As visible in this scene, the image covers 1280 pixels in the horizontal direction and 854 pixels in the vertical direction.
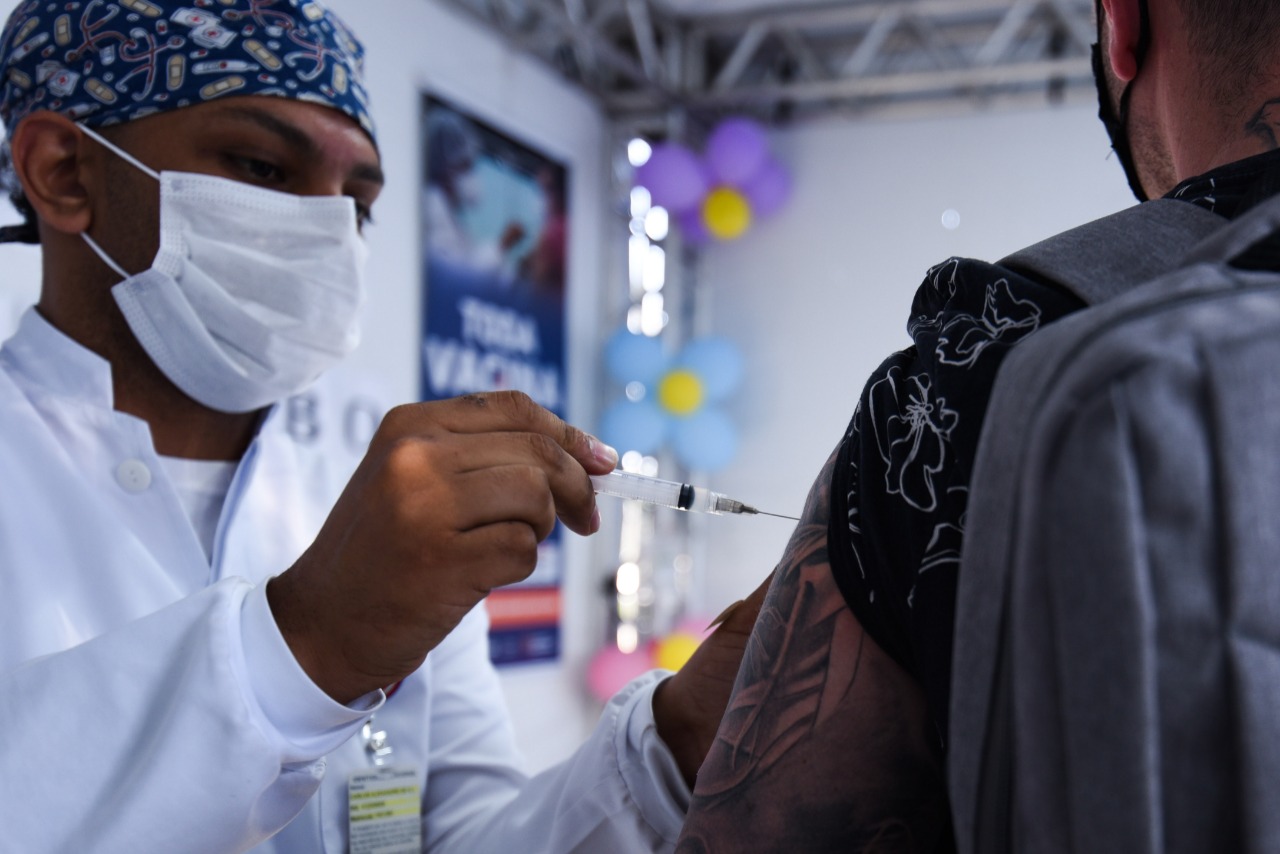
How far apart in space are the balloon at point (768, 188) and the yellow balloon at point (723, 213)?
110 mm

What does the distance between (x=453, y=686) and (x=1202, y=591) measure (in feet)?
4.46

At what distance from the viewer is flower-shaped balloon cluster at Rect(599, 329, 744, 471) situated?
504 centimetres

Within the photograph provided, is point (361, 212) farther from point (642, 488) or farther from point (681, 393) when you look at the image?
point (681, 393)

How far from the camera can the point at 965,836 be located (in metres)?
0.58

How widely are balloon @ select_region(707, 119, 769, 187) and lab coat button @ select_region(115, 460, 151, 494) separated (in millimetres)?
4171

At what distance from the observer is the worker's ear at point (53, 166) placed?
1.51 metres

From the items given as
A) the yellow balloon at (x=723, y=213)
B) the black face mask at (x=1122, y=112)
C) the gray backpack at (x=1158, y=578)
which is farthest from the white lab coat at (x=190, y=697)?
the yellow balloon at (x=723, y=213)

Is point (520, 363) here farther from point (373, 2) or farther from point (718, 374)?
point (373, 2)

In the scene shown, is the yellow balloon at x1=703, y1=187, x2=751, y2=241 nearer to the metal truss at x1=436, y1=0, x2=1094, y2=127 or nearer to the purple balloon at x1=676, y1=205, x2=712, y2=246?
the purple balloon at x1=676, y1=205, x2=712, y2=246

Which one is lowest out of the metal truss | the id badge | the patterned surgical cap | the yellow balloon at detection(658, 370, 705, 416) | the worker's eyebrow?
the id badge

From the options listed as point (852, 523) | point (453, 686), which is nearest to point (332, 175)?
point (453, 686)

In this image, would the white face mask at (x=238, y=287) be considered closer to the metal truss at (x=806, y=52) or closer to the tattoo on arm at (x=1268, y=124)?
the tattoo on arm at (x=1268, y=124)

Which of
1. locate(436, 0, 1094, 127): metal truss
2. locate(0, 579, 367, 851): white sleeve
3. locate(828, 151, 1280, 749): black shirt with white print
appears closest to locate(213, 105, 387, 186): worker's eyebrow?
locate(0, 579, 367, 851): white sleeve

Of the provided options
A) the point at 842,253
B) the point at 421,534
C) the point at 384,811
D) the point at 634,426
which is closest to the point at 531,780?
the point at 384,811
